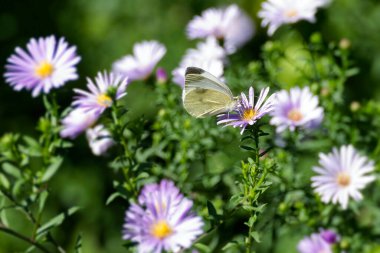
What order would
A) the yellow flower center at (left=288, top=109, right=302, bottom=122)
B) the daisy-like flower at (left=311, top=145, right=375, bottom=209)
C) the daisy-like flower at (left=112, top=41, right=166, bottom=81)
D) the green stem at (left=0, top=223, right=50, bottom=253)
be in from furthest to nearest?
the daisy-like flower at (left=112, top=41, right=166, bottom=81) → the yellow flower center at (left=288, top=109, right=302, bottom=122) → the daisy-like flower at (left=311, top=145, right=375, bottom=209) → the green stem at (left=0, top=223, right=50, bottom=253)

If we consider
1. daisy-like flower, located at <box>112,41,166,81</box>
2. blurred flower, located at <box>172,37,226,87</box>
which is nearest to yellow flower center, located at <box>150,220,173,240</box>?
blurred flower, located at <box>172,37,226,87</box>

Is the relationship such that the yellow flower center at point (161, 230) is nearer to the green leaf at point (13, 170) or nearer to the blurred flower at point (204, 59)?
the green leaf at point (13, 170)

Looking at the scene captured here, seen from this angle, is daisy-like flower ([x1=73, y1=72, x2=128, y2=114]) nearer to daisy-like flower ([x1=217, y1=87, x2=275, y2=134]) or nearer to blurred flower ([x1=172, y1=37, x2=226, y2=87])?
daisy-like flower ([x1=217, y1=87, x2=275, y2=134])

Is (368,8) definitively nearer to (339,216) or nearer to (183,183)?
(339,216)

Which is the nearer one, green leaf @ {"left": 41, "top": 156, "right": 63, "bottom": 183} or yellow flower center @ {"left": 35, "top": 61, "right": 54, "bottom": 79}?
green leaf @ {"left": 41, "top": 156, "right": 63, "bottom": 183}

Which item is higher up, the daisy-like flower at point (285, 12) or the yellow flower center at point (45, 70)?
the daisy-like flower at point (285, 12)

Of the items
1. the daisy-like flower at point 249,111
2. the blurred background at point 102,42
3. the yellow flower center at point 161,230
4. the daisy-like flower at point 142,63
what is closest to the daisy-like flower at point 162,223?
the yellow flower center at point 161,230
